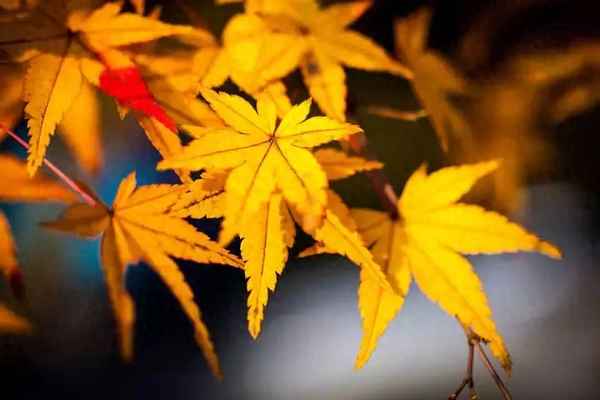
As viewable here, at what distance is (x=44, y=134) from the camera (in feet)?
1.60

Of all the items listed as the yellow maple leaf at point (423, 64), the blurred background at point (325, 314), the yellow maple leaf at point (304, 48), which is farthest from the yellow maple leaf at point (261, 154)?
the blurred background at point (325, 314)

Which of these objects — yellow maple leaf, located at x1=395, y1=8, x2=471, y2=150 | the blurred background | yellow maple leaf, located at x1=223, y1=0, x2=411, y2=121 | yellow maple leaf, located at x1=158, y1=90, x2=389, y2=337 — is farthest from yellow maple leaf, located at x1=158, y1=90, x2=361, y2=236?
the blurred background

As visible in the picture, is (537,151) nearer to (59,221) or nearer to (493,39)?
(493,39)

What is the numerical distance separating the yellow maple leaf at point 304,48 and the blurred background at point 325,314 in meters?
0.69

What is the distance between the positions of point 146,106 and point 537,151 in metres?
1.07

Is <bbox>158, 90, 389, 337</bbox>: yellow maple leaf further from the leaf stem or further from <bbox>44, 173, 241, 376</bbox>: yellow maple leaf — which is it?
the leaf stem

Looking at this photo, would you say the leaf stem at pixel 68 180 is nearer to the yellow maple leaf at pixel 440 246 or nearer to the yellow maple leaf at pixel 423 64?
the yellow maple leaf at pixel 440 246

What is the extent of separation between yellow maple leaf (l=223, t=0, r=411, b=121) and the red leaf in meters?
0.11

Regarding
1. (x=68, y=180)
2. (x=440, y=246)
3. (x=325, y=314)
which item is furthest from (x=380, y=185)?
(x=325, y=314)

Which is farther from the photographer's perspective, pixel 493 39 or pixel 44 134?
pixel 493 39

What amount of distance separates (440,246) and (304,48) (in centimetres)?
28

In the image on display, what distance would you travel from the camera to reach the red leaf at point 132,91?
545mm

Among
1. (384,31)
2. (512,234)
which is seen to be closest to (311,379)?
(384,31)

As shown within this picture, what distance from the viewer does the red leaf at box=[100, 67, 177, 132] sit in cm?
54
